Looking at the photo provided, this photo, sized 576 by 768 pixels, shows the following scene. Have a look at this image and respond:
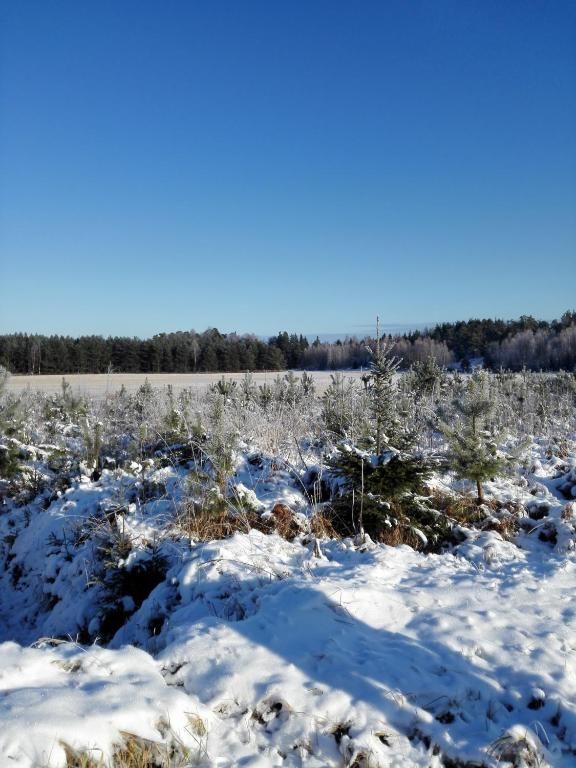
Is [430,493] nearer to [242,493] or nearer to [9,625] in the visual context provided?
[242,493]

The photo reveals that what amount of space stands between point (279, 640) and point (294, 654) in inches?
6.6

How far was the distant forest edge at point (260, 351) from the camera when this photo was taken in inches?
1941

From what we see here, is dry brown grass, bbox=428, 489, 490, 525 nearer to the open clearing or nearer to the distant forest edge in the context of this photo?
the open clearing

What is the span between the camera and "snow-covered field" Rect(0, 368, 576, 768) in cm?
255

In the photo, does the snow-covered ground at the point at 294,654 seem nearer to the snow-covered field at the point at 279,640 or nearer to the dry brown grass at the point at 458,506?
the snow-covered field at the point at 279,640

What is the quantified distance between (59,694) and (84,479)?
561 cm

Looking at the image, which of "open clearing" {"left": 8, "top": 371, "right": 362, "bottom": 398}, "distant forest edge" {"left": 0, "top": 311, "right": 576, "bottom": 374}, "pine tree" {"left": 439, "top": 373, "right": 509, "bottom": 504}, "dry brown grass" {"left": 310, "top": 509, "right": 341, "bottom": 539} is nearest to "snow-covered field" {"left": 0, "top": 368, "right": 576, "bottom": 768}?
"dry brown grass" {"left": 310, "top": 509, "right": 341, "bottom": 539}

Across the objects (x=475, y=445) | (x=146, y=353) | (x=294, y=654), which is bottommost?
(x=294, y=654)

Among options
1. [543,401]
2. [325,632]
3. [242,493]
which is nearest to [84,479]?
[242,493]

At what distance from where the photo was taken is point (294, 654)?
3.29 meters

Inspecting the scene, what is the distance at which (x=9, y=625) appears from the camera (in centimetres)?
586

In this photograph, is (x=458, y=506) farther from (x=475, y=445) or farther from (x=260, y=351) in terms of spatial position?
(x=260, y=351)

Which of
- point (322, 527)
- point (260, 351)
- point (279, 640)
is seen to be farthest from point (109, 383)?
point (260, 351)

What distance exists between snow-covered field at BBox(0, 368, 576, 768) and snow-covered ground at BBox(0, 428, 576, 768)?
0.04 feet
